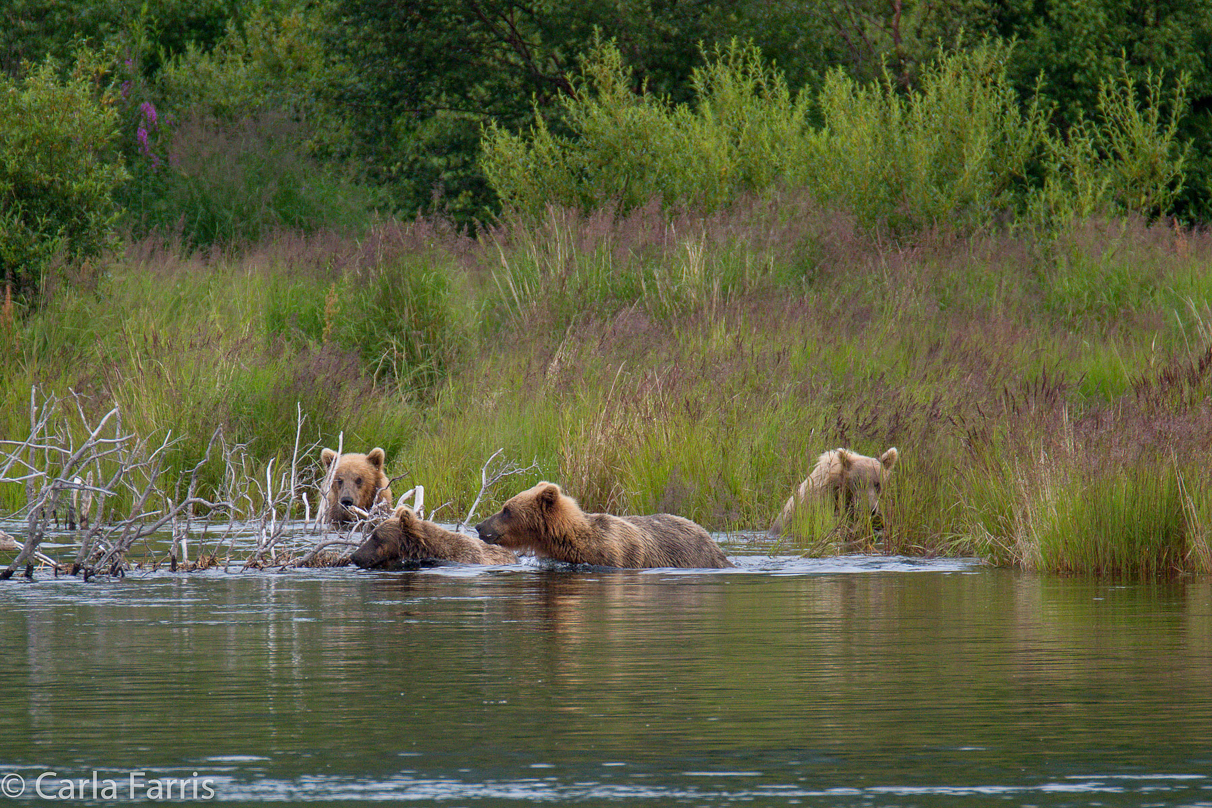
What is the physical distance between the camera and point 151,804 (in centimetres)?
463

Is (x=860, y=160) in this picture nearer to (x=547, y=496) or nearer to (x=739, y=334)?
(x=739, y=334)

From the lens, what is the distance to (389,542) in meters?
11.3

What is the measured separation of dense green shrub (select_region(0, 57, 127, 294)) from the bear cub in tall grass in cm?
863

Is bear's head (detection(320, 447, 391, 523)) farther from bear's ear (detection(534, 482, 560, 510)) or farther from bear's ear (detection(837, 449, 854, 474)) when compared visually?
bear's ear (detection(837, 449, 854, 474))

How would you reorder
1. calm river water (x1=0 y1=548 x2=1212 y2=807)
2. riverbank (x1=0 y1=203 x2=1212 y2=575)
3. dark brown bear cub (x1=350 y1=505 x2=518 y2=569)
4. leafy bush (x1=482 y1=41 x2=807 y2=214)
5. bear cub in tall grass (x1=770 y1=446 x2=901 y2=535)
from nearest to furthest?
1. calm river water (x1=0 y1=548 x2=1212 y2=807)
2. riverbank (x1=0 y1=203 x2=1212 y2=575)
3. dark brown bear cub (x1=350 y1=505 x2=518 y2=569)
4. bear cub in tall grass (x1=770 y1=446 x2=901 y2=535)
5. leafy bush (x1=482 y1=41 x2=807 y2=214)

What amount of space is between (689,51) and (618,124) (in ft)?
42.8

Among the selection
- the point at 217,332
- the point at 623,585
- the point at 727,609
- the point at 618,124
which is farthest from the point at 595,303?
the point at 727,609

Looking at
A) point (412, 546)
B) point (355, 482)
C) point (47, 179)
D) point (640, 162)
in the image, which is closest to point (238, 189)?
point (640, 162)

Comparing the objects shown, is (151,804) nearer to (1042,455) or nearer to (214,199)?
(1042,455)

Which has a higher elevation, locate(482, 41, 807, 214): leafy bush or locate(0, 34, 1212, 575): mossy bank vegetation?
locate(482, 41, 807, 214): leafy bush

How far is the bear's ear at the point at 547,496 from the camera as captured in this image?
37.0ft

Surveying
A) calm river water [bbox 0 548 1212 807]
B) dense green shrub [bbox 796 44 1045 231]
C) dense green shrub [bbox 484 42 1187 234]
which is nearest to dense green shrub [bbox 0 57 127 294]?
dense green shrub [bbox 484 42 1187 234]

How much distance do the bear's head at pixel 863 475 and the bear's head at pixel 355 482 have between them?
329 cm

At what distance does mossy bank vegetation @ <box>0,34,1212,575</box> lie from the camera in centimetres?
1173
